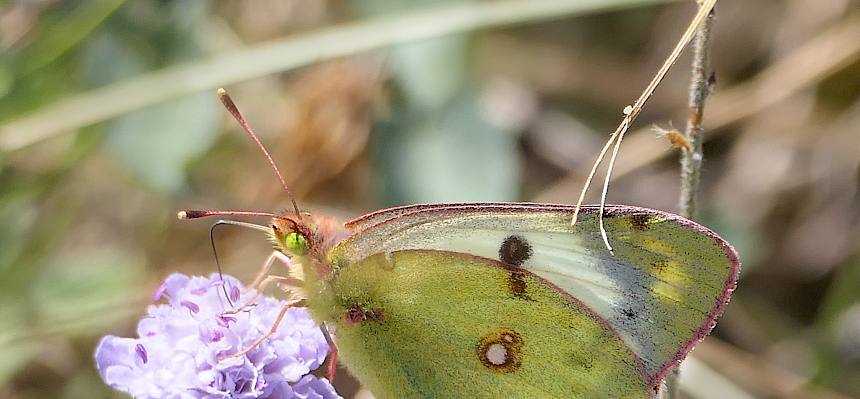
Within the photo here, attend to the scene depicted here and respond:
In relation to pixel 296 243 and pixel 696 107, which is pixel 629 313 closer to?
pixel 696 107

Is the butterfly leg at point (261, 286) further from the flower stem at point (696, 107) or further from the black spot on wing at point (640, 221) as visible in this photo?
the flower stem at point (696, 107)

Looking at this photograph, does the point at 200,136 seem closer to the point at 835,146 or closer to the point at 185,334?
the point at 185,334

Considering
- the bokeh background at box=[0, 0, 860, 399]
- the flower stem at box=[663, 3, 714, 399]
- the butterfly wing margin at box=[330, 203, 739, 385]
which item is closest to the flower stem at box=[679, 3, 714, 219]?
the flower stem at box=[663, 3, 714, 399]

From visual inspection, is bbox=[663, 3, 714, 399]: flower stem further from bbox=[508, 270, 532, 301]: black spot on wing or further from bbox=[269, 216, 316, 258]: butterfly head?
bbox=[269, 216, 316, 258]: butterfly head

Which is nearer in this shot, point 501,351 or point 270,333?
point 270,333

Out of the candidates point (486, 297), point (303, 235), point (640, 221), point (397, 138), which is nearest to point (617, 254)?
point (640, 221)

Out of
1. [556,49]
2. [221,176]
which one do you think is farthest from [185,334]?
[556,49]

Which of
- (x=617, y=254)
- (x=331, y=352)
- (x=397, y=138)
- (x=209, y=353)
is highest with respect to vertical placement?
(x=397, y=138)

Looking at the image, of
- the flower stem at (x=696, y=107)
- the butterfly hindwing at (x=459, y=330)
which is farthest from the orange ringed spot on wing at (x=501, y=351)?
the flower stem at (x=696, y=107)
